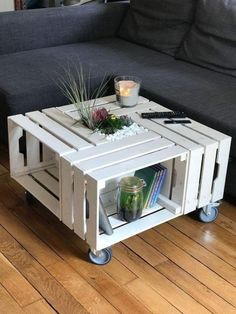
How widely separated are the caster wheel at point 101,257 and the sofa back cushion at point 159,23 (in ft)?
4.63

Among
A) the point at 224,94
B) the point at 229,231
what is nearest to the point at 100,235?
the point at 229,231

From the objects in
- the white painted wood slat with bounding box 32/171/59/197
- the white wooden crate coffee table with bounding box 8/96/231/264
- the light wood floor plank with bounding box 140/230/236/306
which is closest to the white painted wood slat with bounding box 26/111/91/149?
the white wooden crate coffee table with bounding box 8/96/231/264

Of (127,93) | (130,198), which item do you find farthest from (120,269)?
(127,93)

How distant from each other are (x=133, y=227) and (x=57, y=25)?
5.11ft

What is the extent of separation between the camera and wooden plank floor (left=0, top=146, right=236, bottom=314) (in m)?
1.74

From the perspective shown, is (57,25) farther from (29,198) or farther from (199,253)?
Result: (199,253)

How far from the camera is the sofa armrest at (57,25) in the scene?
2898mm

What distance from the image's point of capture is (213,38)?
2754 millimetres

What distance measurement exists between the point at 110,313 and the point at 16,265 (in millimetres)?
407

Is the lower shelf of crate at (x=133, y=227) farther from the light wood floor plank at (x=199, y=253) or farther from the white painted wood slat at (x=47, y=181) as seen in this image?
the white painted wood slat at (x=47, y=181)

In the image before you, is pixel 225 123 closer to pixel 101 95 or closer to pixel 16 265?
pixel 101 95

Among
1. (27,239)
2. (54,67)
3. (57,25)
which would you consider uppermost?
(57,25)

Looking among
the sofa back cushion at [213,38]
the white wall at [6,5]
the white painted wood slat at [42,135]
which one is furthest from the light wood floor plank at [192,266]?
the white wall at [6,5]

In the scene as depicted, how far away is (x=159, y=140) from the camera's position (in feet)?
6.45
